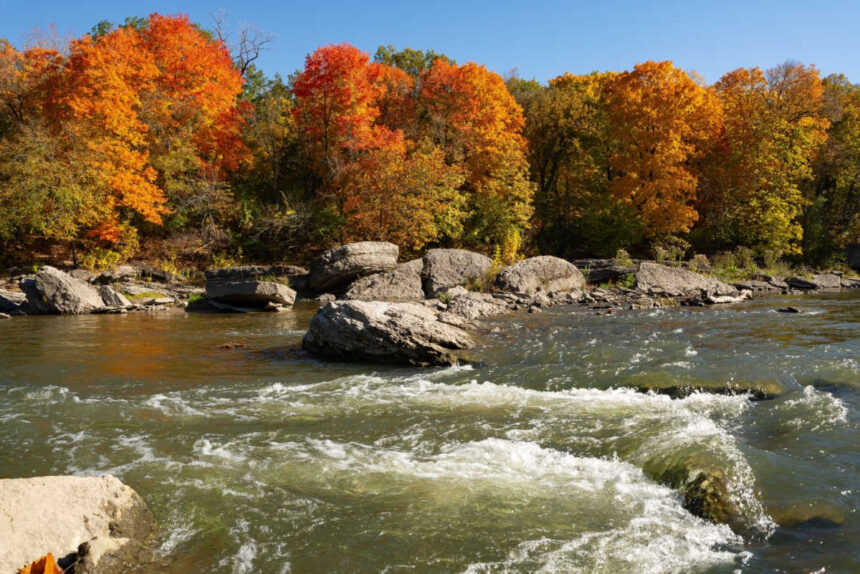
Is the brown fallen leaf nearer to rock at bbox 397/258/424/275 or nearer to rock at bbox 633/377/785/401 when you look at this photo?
rock at bbox 633/377/785/401

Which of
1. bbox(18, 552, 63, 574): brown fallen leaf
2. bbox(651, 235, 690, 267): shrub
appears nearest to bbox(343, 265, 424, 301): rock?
bbox(651, 235, 690, 267): shrub

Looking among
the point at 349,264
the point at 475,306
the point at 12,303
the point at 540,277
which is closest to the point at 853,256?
the point at 540,277

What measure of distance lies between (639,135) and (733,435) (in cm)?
2823

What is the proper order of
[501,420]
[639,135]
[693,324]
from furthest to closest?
[639,135] → [693,324] → [501,420]

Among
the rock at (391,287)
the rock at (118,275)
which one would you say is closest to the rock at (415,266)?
the rock at (391,287)

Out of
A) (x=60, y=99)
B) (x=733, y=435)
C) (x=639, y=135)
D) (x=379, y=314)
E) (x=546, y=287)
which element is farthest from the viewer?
(x=639, y=135)

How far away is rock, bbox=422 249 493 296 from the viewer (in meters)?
22.5

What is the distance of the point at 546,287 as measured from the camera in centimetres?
2181

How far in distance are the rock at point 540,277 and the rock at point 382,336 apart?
376 inches

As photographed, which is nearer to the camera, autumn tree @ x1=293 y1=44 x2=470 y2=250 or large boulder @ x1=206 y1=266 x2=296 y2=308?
large boulder @ x1=206 y1=266 x2=296 y2=308

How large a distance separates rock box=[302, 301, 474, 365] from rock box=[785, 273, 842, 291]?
20859 mm

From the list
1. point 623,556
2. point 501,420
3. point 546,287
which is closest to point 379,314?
point 501,420

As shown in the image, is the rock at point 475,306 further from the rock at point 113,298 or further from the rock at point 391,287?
the rock at point 113,298

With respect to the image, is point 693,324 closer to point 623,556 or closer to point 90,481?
point 623,556
